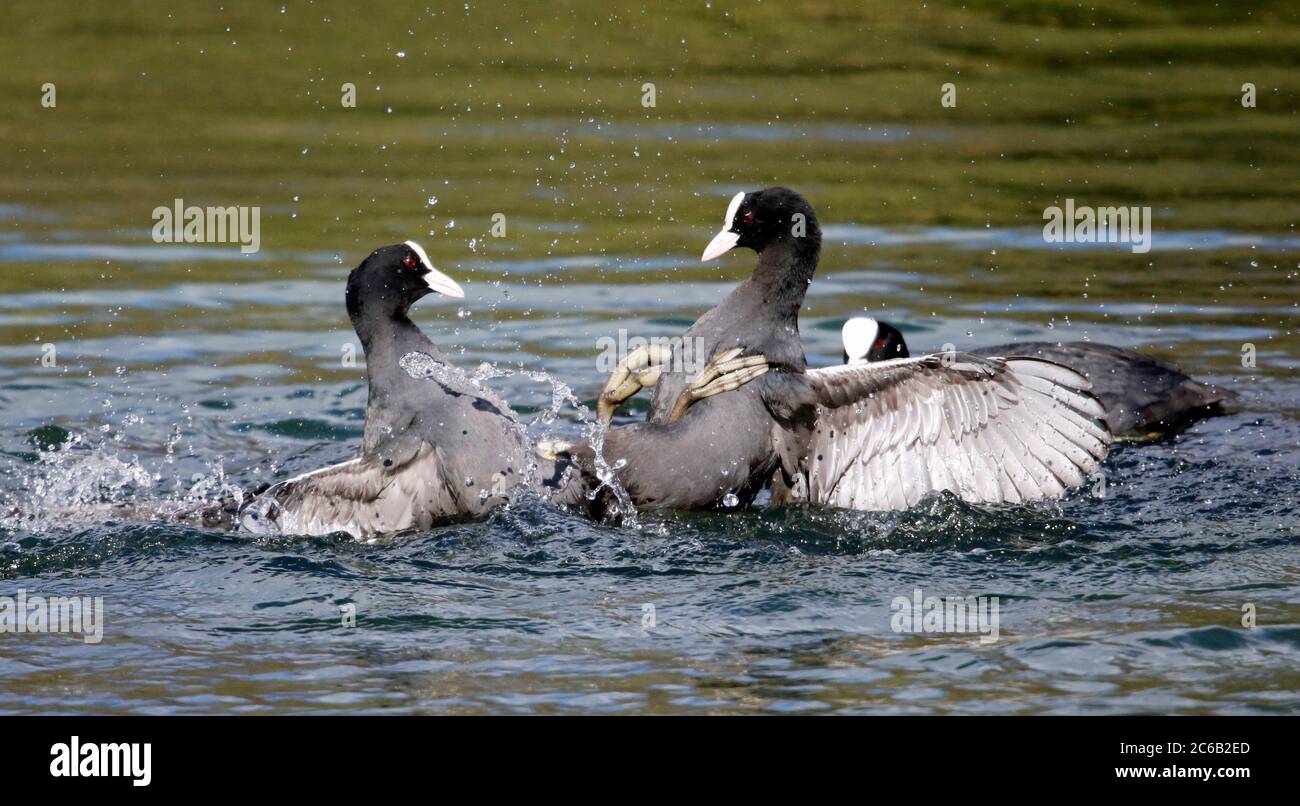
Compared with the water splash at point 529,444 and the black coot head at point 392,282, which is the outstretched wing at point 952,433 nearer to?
the water splash at point 529,444

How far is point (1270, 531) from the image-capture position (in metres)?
5.30

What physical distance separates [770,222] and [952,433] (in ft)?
3.15

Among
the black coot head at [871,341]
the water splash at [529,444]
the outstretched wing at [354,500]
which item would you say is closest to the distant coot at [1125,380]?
the black coot head at [871,341]

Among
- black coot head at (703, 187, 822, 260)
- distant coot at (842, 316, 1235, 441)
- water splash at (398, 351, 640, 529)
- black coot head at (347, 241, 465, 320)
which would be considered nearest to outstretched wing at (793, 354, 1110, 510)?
black coot head at (703, 187, 822, 260)

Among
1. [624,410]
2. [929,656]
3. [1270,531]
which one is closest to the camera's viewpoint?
[929,656]

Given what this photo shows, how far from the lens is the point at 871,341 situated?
702 cm

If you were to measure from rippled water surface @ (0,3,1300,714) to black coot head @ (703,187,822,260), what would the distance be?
0.94 metres

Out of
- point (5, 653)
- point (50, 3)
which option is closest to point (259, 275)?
point (5, 653)

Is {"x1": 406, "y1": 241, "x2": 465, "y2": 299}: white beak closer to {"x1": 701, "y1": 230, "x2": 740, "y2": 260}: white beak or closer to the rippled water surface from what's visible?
the rippled water surface

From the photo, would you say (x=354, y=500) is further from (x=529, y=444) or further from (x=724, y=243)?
(x=724, y=243)

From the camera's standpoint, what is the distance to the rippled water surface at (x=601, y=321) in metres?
4.39

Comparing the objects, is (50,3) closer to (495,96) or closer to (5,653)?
(495,96)
